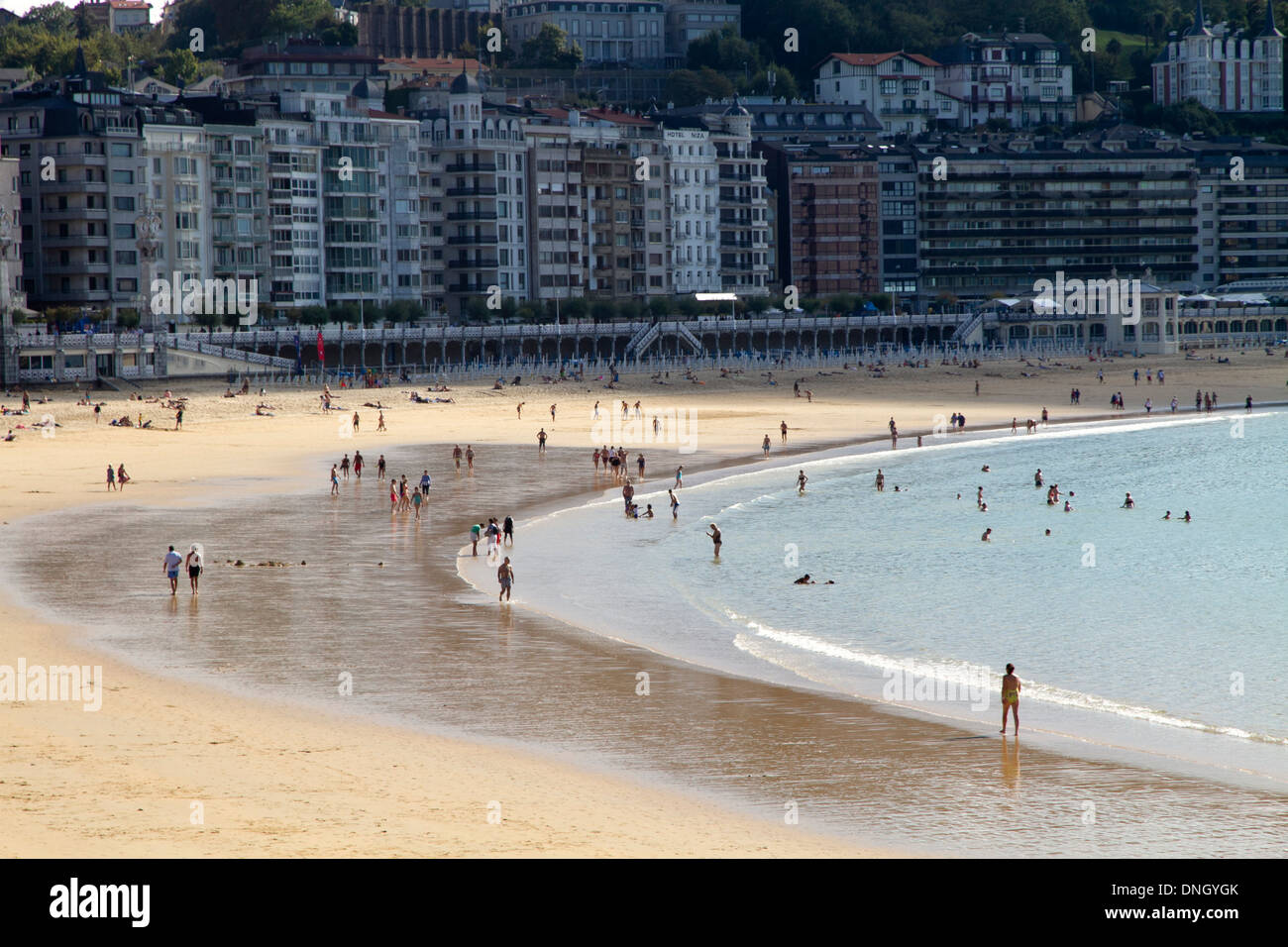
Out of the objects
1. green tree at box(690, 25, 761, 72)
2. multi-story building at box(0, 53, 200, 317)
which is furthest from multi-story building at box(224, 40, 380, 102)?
green tree at box(690, 25, 761, 72)

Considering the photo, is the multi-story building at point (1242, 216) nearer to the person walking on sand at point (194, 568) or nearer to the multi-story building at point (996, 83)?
the multi-story building at point (996, 83)

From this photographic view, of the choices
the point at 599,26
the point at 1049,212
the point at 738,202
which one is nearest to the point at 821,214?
the point at 738,202

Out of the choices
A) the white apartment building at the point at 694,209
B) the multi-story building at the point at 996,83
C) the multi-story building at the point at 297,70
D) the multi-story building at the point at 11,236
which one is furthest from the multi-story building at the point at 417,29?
the multi-story building at the point at 11,236

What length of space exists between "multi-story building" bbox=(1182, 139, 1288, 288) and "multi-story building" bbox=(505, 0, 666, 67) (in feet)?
196

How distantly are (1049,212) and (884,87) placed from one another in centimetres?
2815

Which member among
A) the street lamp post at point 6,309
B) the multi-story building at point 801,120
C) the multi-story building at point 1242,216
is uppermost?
the multi-story building at point 801,120

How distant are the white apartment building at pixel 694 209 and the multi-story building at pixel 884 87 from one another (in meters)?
41.9

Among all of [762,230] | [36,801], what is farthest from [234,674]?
[762,230]

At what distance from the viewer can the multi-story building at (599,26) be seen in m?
194

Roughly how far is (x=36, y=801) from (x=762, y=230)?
137 meters

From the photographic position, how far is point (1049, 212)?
6639 inches

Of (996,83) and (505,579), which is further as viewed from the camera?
(996,83)

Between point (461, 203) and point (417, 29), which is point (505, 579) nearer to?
point (461, 203)
